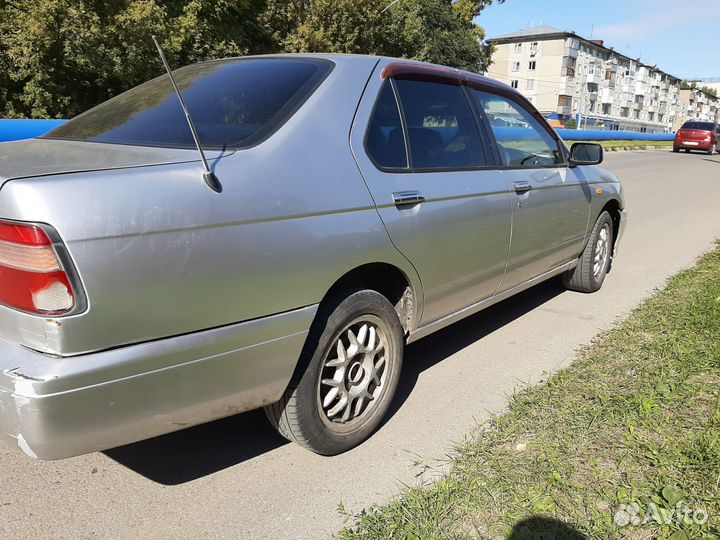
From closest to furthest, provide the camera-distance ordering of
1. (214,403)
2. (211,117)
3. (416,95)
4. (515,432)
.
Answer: (214,403) < (211,117) < (515,432) < (416,95)

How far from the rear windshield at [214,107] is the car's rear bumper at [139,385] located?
0.76 m

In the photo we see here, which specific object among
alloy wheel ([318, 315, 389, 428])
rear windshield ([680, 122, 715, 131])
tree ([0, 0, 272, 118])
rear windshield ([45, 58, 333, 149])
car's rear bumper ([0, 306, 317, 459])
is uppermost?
tree ([0, 0, 272, 118])

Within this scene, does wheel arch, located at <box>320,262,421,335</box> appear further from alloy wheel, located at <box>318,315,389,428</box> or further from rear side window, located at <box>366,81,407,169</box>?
rear side window, located at <box>366,81,407,169</box>

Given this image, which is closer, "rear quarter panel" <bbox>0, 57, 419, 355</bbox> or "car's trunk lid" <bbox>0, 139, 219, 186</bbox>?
"rear quarter panel" <bbox>0, 57, 419, 355</bbox>

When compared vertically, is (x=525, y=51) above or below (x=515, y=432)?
above

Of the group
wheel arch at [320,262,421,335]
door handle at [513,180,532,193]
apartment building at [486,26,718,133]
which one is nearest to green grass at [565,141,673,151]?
apartment building at [486,26,718,133]

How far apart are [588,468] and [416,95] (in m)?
2.03

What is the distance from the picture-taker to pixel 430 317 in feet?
10.3

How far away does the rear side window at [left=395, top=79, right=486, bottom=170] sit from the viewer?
3016mm

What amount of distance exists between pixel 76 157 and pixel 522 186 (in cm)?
263

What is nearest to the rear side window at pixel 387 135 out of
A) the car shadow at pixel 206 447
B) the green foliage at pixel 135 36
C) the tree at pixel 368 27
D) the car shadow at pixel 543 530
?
the car shadow at pixel 206 447

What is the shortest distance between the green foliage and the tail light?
1398 centimetres

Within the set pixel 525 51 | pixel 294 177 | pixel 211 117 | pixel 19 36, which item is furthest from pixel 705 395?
pixel 525 51

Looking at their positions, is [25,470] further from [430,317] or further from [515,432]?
[515,432]
